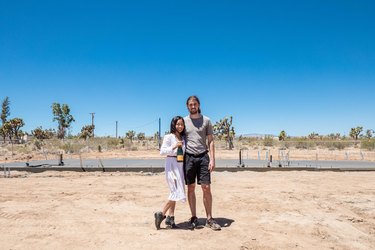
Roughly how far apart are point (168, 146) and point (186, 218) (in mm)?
1432

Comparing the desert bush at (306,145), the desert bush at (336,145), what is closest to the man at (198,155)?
the desert bush at (336,145)

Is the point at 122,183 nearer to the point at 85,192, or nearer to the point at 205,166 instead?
the point at 85,192

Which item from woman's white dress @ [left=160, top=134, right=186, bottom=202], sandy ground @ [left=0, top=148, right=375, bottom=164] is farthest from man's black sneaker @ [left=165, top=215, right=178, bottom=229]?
sandy ground @ [left=0, top=148, right=375, bottom=164]

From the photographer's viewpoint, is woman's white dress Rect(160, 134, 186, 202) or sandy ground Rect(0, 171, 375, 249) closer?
sandy ground Rect(0, 171, 375, 249)

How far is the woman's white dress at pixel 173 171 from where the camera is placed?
4449mm

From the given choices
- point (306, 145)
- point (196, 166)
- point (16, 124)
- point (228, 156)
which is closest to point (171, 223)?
point (196, 166)

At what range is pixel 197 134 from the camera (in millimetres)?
4551

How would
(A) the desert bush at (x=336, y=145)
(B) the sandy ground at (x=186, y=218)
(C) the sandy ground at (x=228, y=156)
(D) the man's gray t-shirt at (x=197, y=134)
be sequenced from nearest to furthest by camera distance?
(B) the sandy ground at (x=186, y=218), (D) the man's gray t-shirt at (x=197, y=134), (C) the sandy ground at (x=228, y=156), (A) the desert bush at (x=336, y=145)

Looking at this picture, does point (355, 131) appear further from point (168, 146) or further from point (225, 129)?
point (168, 146)

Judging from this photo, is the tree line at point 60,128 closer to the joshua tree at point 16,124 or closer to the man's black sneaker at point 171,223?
the joshua tree at point 16,124

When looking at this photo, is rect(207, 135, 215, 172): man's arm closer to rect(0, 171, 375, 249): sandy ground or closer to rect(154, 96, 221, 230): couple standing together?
rect(154, 96, 221, 230): couple standing together

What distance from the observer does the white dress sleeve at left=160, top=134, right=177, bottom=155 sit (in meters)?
4.45

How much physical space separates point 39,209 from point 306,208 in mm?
5082

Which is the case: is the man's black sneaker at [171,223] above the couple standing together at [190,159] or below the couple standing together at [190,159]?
below
